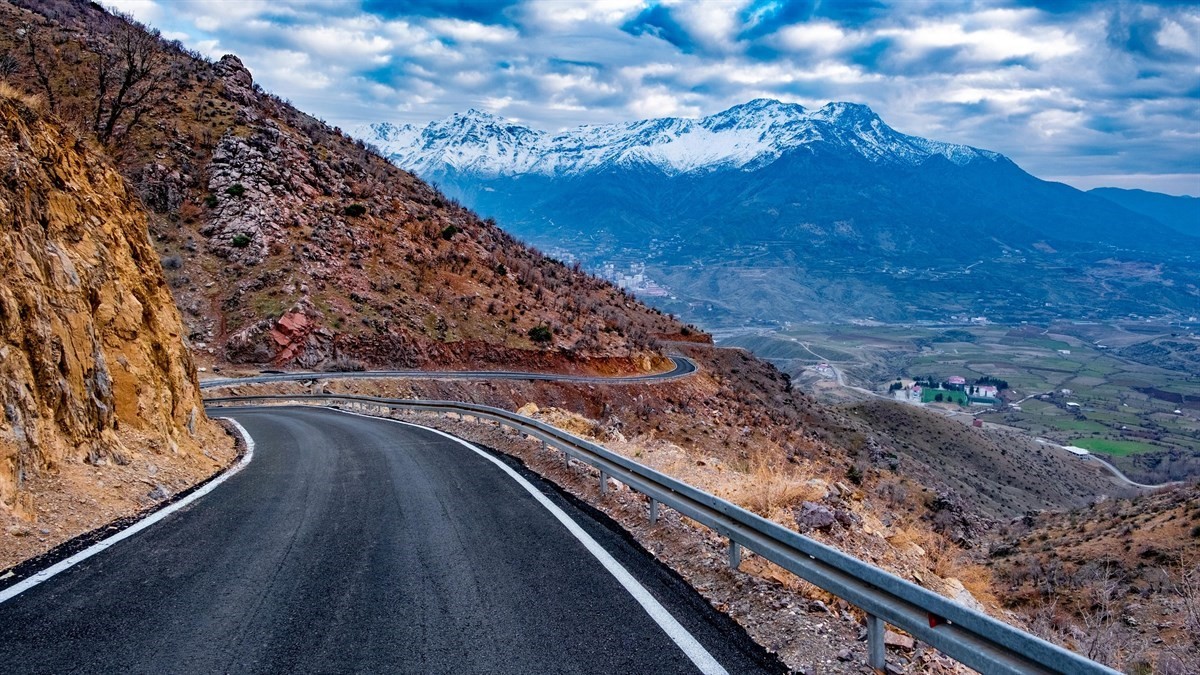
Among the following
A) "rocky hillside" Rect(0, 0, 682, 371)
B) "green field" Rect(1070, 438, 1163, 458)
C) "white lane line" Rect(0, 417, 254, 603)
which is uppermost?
"rocky hillside" Rect(0, 0, 682, 371)

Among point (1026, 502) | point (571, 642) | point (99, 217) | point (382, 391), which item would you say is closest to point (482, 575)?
point (571, 642)

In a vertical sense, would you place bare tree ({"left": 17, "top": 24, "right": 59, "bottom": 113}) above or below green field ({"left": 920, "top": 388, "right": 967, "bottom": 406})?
above

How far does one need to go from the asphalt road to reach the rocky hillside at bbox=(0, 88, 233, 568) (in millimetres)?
1013

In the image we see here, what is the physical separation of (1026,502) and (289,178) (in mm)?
56686

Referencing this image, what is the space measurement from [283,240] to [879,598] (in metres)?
41.1

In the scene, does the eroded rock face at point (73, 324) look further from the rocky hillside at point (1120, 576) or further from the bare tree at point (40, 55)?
the bare tree at point (40, 55)

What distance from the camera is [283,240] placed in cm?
3903

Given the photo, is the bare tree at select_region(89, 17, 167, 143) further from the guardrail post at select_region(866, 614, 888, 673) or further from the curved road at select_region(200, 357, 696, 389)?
the guardrail post at select_region(866, 614, 888, 673)

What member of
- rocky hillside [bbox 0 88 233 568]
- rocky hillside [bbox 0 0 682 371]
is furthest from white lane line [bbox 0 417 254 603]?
rocky hillside [bbox 0 0 682 371]

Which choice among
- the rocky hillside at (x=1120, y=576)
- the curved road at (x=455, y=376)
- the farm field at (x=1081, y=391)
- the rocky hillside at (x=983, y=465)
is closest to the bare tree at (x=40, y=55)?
the curved road at (x=455, y=376)

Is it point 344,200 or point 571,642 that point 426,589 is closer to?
point 571,642

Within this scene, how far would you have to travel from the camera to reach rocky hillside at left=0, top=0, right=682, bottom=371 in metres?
35.1

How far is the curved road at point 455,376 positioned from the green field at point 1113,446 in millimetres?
75958

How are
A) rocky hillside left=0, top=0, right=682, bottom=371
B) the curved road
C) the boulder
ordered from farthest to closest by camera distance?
rocky hillside left=0, top=0, right=682, bottom=371
the curved road
the boulder
